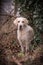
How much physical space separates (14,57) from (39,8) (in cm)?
171

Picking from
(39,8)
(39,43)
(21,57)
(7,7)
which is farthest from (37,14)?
(7,7)

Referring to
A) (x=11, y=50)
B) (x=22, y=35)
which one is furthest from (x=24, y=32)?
(x=11, y=50)

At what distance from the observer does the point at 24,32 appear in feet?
22.4

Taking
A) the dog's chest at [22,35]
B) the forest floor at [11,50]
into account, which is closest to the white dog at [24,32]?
the dog's chest at [22,35]

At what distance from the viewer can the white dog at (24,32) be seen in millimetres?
6694

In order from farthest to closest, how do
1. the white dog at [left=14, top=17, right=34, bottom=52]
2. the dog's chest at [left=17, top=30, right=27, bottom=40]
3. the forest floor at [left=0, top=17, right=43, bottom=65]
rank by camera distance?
the dog's chest at [left=17, top=30, right=27, bottom=40] → the white dog at [left=14, top=17, right=34, bottom=52] → the forest floor at [left=0, top=17, right=43, bottom=65]

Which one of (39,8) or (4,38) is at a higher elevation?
(39,8)

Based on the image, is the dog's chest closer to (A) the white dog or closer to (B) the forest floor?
(A) the white dog

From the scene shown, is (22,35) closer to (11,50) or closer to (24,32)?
(24,32)

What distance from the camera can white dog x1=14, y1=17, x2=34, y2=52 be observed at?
22.0 feet

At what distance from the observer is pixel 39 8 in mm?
7523

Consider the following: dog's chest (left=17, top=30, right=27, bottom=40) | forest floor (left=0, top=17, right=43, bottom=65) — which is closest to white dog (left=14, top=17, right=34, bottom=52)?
dog's chest (left=17, top=30, right=27, bottom=40)

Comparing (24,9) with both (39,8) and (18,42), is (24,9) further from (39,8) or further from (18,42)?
(18,42)

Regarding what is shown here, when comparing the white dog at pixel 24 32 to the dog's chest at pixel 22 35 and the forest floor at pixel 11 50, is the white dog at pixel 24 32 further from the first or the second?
the forest floor at pixel 11 50
